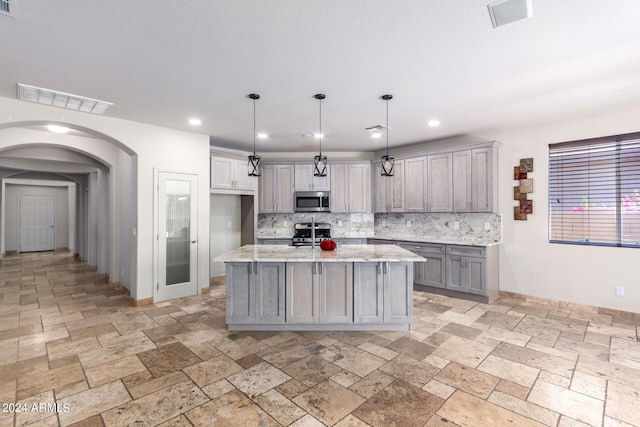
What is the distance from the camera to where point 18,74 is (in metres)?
2.89

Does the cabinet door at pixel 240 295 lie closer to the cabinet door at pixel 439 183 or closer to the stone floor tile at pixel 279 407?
the stone floor tile at pixel 279 407

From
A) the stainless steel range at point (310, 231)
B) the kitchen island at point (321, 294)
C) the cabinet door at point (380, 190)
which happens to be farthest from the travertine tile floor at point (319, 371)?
the stainless steel range at point (310, 231)

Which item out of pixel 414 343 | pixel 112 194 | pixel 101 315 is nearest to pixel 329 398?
pixel 414 343

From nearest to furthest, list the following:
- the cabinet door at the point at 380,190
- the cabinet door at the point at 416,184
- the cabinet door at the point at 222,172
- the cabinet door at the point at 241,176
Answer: the cabinet door at the point at 222,172 → the cabinet door at the point at 416,184 → the cabinet door at the point at 241,176 → the cabinet door at the point at 380,190

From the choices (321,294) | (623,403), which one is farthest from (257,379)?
(623,403)

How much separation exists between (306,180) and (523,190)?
371 centimetres

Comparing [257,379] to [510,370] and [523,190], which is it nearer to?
[510,370]

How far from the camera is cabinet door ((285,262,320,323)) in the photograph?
11.7 ft

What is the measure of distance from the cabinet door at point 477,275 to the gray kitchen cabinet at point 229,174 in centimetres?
404

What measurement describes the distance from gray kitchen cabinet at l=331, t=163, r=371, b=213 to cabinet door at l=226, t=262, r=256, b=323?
9.93 feet

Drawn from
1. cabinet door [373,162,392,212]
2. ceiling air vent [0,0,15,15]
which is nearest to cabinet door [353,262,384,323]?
cabinet door [373,162,392,212]

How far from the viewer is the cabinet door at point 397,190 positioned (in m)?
5.89

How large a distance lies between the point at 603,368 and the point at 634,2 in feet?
9.28

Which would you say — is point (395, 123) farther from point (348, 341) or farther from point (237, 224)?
point (237, 224)
